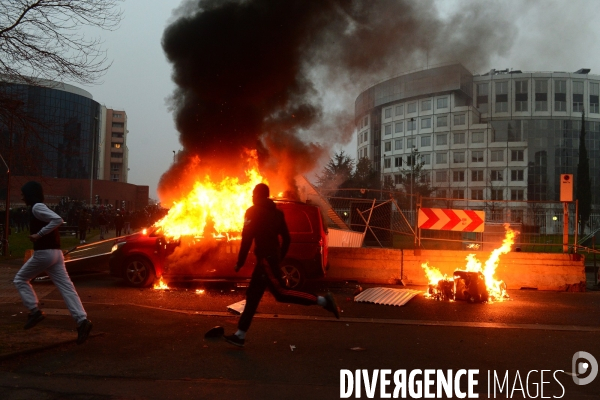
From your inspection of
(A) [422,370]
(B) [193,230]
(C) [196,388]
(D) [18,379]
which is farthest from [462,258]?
(D) [18,379]

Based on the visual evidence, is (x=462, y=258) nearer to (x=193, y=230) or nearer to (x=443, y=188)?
(x=193, y=230)

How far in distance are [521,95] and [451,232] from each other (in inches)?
1844

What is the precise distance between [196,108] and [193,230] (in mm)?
5464

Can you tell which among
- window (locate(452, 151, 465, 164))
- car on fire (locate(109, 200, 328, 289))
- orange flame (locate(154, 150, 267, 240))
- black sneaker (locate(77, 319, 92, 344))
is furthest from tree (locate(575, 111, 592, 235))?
black sneaker (locate(77, 319, 92, 344))

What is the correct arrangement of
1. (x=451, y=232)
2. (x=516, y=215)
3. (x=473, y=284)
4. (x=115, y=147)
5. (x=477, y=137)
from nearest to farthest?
1. (x=473, y=284)
2. (x=516, y=215)
3. (x=451, y=232)
4. (x=477, y=137)
5. (x=115, y=147)

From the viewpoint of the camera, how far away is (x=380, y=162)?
66875 mm

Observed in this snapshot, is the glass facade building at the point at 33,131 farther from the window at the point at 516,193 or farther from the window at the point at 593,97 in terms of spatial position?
the window at the point at 593,97

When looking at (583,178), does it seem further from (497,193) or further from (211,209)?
(211,209)

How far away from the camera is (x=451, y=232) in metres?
15.4

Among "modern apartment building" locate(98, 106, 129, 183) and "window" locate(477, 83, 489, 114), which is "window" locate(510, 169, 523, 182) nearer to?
"window" locate(477, 83, 489, 114)

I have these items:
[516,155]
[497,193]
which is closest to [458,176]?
[497,193]

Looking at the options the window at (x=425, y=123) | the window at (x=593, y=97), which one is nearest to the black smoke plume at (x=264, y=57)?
the window at (x=425, y=123)

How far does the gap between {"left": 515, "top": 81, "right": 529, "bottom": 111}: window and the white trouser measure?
57850mm

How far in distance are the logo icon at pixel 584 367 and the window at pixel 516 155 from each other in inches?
2208
